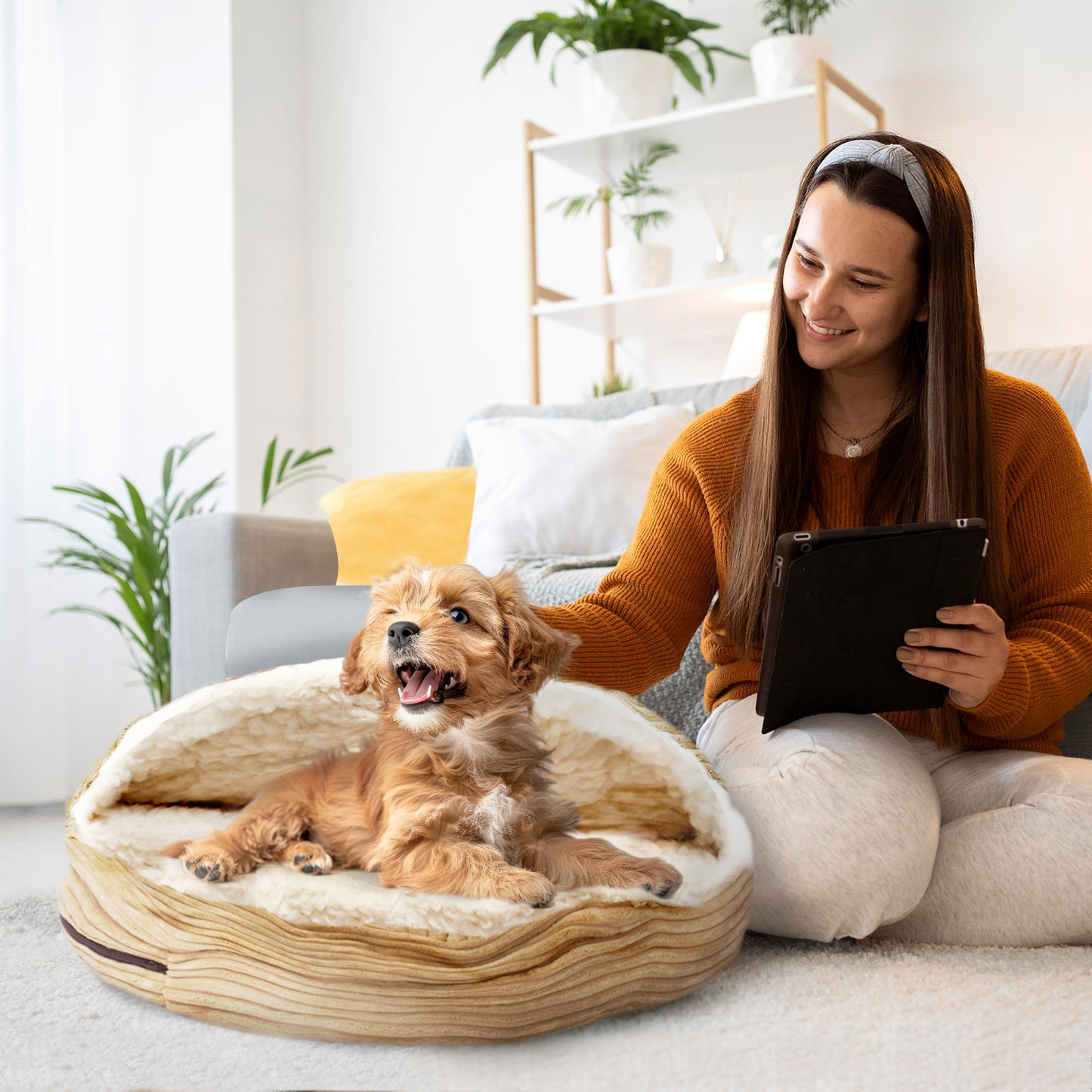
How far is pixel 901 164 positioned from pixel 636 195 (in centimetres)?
226

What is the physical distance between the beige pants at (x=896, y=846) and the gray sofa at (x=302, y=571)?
1.22 ft

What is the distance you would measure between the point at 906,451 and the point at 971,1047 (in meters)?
0.68

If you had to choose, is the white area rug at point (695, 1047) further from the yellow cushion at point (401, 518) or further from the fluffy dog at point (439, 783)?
the yellow cushion at point (401, 518)

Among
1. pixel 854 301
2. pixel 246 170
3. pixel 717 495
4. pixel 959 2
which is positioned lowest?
pixel 717 495

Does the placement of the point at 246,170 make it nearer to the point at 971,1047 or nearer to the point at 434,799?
the point at 434,799

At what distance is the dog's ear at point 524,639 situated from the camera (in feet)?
2.91

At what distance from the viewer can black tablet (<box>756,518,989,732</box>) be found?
0.99 meters

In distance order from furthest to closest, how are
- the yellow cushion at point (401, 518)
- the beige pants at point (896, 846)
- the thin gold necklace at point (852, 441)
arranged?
the yellow cushion at point (401, 518) < the thin gold necklace at point (852, 441) < the beige pants at point (896, 846)

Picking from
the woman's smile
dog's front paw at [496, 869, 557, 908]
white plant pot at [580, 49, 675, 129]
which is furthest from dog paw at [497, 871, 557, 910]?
white plant pot at [580, 49, 675, 129]

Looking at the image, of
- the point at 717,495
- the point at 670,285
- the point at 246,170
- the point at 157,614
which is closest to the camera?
the point at 717,495

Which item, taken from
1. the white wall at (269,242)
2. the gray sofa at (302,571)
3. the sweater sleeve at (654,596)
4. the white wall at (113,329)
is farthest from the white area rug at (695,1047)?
the white wall at (269,242)

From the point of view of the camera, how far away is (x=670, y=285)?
10.5 feet

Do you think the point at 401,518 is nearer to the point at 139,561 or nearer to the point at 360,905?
the point at 139,561

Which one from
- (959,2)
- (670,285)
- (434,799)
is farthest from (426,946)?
(959,2)
